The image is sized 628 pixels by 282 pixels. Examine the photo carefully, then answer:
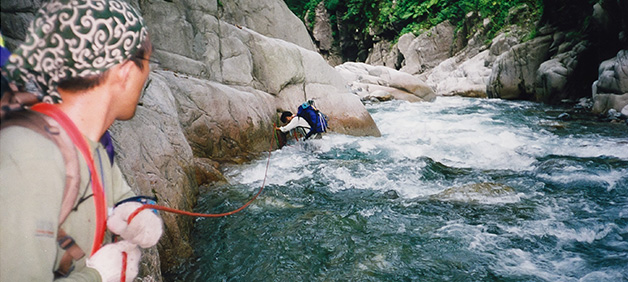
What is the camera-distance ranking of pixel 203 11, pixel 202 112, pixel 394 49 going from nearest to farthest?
pixel 202 112
pixel 203 11
pixel 394 49

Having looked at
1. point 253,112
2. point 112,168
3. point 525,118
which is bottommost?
point 525,118

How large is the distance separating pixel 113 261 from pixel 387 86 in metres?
21.6

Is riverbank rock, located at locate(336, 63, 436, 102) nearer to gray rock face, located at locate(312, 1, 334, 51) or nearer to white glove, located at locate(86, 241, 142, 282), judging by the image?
white glove, located at locate(86, 241, 142, 282)

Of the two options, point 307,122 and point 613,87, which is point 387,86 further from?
point 307,122

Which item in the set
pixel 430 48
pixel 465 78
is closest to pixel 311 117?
pixel 465 78

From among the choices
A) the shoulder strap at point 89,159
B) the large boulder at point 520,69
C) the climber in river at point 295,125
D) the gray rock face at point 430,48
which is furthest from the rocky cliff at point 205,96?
the gray rock face at point 430,48

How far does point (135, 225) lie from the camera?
1235 millimetres

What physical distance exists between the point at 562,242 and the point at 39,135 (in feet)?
16.1

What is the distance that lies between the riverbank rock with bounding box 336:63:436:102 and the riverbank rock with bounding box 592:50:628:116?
928 centimetres

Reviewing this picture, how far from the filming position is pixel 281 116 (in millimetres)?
9430

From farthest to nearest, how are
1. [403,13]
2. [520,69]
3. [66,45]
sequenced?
[403,13] → [520,69] → [66,45]

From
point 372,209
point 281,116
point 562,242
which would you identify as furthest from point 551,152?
point 281,116

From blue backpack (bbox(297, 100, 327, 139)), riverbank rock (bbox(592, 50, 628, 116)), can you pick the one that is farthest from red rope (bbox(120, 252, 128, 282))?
riverbank rock (bbox(592, 50, 628, 116))

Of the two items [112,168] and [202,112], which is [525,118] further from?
[112,168]
